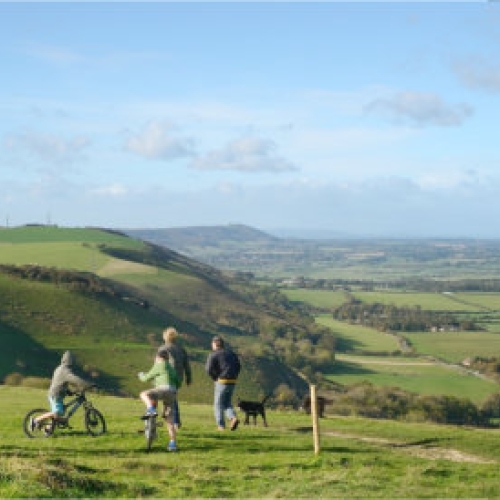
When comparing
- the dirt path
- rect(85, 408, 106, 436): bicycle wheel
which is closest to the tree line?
the dirt path

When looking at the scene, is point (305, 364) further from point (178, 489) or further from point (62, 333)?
point (178, 489)

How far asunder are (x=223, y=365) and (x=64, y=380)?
173 inches

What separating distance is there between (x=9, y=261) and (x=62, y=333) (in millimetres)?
72872

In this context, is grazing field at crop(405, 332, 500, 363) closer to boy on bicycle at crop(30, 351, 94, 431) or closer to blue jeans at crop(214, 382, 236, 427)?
blue jeans at crop(214, 382, 236, 427)

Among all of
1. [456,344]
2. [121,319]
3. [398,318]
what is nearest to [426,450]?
[121,319]

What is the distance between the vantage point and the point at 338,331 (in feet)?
485

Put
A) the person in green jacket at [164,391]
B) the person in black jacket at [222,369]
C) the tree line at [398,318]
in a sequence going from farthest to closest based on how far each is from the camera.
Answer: the tree line at [398,318]
the person in black jacket at [222,369]
the person in green jacket at [164,391]

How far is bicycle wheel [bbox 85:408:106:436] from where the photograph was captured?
20.4 metres

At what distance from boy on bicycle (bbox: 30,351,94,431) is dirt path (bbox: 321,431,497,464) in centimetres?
824

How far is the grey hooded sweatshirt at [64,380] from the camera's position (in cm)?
1971

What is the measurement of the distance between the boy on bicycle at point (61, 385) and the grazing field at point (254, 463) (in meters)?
0.65

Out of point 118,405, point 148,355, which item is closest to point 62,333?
point 148,355

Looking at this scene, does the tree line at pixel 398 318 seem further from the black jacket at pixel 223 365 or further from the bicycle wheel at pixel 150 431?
the bicycle wheel at pixel 150 431

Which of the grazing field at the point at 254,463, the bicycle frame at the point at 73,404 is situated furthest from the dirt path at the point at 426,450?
the bicycle frame at the point at 73,404
